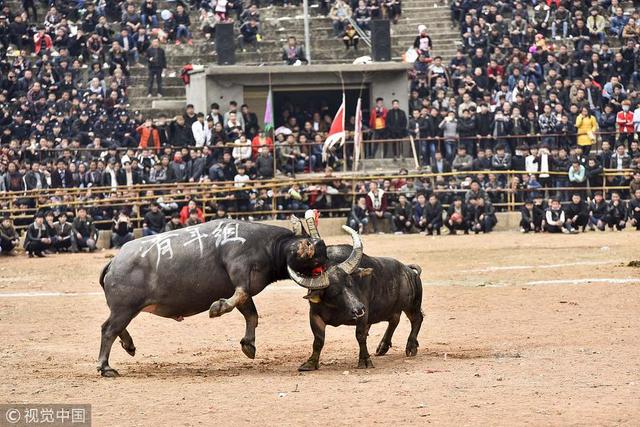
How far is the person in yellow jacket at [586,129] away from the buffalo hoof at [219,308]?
21.4m

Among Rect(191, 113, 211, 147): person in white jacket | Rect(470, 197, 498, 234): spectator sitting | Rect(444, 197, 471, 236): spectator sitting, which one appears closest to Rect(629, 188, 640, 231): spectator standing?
Rect(470, 197, 498, 234): spectator sitting

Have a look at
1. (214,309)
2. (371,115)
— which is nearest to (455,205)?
(371,115)

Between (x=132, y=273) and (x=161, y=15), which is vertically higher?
(x=161, y=15)

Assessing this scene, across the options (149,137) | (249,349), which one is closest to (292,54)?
(149,137)

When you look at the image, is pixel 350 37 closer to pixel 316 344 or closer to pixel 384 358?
pixel 384 358

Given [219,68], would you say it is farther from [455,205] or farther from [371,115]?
[455,205]

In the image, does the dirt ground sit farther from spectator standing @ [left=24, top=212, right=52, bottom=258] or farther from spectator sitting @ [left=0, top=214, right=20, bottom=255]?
spectator sitting @ [left=0, top=214, right=20, bottom=255]

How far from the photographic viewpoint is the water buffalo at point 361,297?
1417 cm

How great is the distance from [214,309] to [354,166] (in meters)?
21.6

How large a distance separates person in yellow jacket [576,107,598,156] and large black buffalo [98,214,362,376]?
796 inches

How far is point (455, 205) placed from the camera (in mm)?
31250

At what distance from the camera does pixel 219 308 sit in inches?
535

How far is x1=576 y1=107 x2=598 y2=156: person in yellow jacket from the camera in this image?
111 ft

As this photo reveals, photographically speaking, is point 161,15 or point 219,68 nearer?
point 219,68
